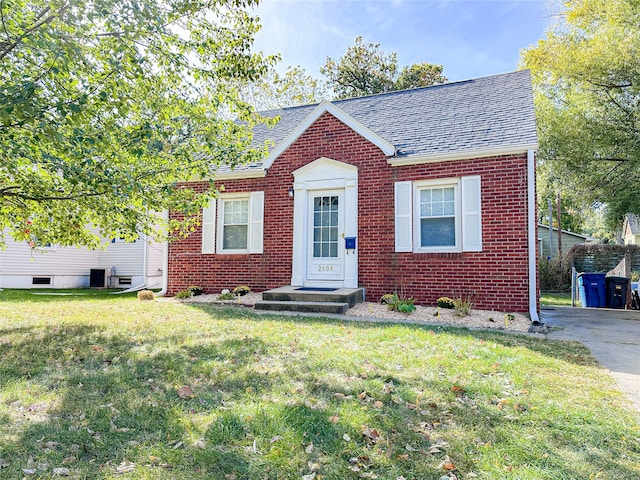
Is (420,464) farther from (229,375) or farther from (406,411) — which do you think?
(229,375)

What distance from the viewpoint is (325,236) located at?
9.30 m

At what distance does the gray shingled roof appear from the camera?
8.20m

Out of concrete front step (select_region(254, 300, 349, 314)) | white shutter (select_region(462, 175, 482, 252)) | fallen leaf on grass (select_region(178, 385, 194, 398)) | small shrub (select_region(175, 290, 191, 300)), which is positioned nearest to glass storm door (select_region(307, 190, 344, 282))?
concrete front step (select_region(254, 300, 349, 314))

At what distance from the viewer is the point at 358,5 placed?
10148 millimetres

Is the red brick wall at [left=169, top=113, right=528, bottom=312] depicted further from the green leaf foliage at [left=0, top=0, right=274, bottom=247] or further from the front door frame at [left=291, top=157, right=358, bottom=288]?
the green leaf foliage at [left=0, top=0, right=274, bottom=247]

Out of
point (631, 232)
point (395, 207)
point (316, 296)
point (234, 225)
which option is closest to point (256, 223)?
point (234, 225)

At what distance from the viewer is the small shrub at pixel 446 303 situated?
775 centimetres

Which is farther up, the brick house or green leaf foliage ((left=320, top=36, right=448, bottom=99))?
green leaf foliage ((left=320, top=36, right=448, bottom=99))

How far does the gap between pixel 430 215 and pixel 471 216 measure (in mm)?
853

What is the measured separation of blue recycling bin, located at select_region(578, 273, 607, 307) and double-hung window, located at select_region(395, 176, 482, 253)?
16.3ft

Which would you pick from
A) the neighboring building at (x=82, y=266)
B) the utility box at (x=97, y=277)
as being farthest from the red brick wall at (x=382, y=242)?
the utility box at (x=97, y=277)

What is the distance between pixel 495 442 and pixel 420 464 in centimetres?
60

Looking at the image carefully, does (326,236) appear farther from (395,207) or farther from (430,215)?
(430,215)

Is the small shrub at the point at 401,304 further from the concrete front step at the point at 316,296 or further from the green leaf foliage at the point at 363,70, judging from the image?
the green leaf foliage at the point at 363,70
